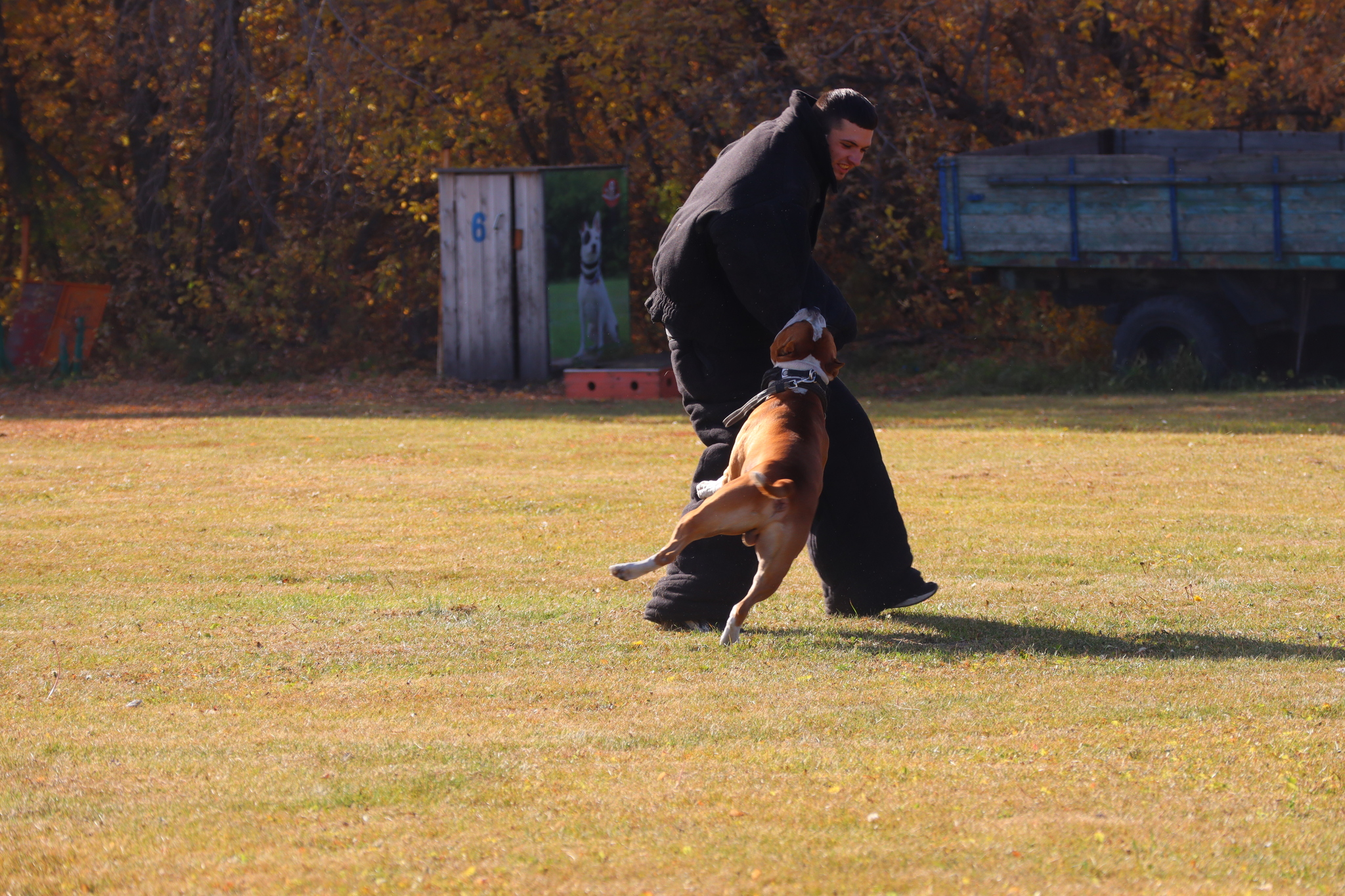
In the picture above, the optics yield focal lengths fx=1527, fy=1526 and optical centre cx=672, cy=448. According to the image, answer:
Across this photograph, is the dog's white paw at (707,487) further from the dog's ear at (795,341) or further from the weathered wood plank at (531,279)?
the weathered wood plank at (531,279)

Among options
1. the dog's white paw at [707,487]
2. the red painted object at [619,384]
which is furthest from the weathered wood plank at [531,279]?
the dog's white paw at [707,487]

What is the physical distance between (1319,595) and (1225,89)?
519 inches

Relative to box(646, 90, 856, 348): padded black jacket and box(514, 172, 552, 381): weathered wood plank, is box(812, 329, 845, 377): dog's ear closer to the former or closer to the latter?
box(646, 90, 856, 348): padded black jacket

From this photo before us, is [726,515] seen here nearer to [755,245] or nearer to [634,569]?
[634,569]

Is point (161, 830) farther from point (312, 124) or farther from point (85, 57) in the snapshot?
point (85, 57)

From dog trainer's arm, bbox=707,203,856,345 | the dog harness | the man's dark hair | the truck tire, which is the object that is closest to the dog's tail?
the dog harness

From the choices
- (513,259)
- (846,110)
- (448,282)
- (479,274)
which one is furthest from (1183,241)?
(846,110)

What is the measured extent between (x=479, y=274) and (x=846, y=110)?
1290 cm

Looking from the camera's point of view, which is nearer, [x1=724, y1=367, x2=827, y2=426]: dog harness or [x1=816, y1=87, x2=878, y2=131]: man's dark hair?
[x1=724, y1=367, x2=827, y2=426]: dog harness

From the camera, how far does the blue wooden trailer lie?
14516mm

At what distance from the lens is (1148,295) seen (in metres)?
16.1

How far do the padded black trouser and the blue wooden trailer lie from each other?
10086 millimetres

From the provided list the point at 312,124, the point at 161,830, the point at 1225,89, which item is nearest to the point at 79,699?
the point at 161,830

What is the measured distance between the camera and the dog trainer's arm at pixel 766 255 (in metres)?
5.40
